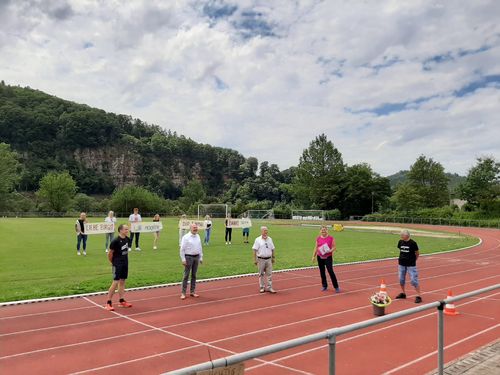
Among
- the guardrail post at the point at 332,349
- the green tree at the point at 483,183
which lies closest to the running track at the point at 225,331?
the guardrail post at the point at 332,349

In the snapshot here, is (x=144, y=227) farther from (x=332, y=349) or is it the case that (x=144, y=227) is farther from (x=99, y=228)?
(x=332, y=349)

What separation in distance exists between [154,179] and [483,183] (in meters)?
135

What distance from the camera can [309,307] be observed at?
11430 mm

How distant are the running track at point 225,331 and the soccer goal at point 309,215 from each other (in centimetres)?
6717

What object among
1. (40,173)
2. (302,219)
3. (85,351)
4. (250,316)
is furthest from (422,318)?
(40,173)

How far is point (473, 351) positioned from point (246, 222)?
23.8 m

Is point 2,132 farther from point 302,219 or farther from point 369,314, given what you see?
point 369,314

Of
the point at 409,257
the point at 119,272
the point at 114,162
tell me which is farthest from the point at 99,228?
the point at 114,162

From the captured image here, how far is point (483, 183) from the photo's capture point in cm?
7144

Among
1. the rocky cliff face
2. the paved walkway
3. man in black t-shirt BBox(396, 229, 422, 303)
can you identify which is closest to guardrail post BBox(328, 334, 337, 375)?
the paved walkway

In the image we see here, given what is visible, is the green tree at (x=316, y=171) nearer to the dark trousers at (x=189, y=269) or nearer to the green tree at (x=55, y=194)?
the green tree at (x=55, y=194)

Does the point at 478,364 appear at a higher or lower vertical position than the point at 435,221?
lower

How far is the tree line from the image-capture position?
3506 inches

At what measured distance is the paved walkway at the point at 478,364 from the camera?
21.6 feet
